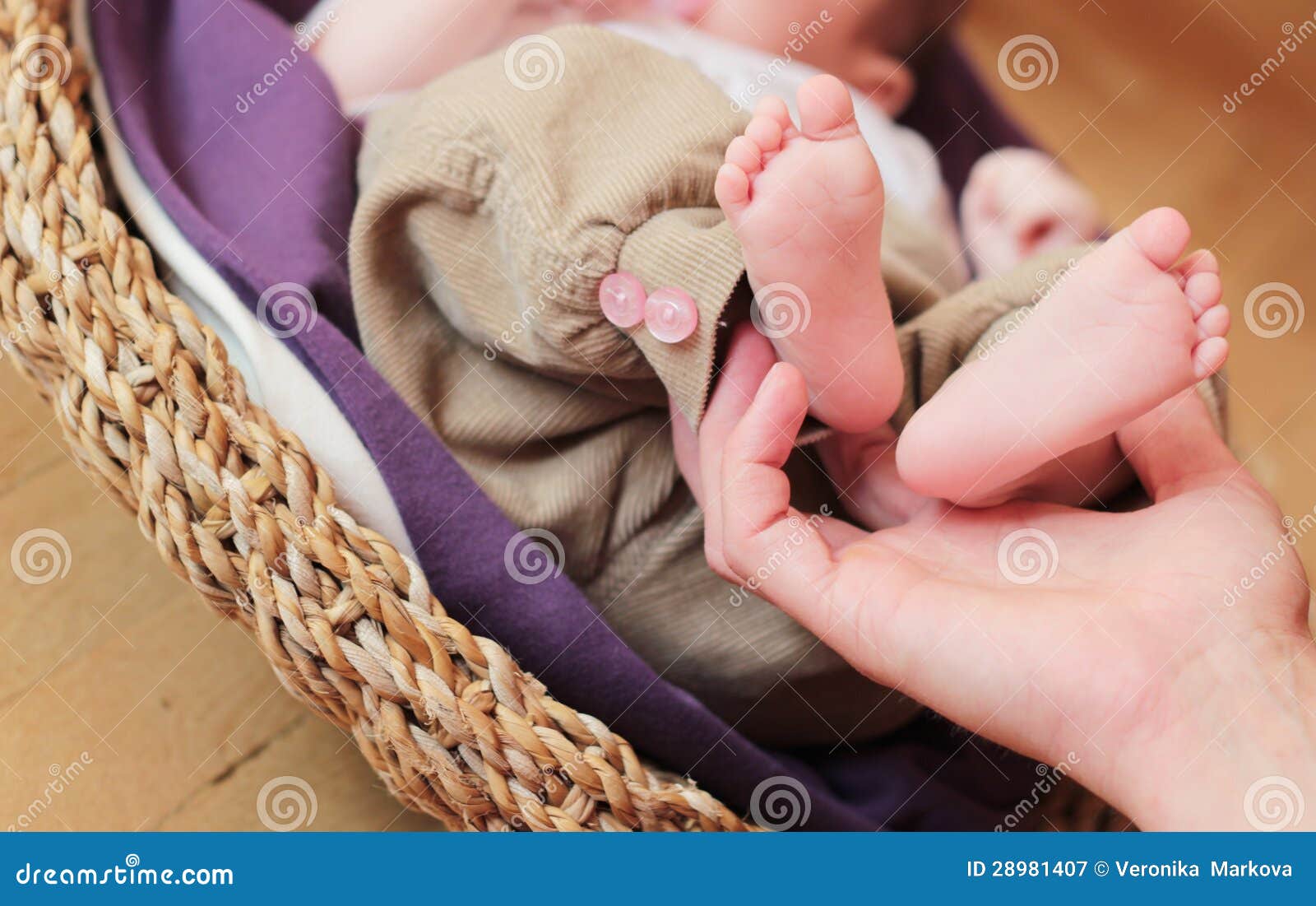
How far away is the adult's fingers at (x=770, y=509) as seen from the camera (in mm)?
542

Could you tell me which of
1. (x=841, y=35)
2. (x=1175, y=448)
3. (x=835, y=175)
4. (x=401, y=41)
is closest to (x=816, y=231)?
(x=835, y=175)

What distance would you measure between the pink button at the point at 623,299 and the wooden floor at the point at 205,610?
41 cm

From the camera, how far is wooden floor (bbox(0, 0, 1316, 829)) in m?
0.71

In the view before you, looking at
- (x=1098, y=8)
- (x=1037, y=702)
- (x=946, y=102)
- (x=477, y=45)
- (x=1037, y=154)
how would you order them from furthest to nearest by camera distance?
(x=1098, y=8), (x=946, y=102), (x=1037, y=154), (x=477, y=45), (x=1037, y=702)

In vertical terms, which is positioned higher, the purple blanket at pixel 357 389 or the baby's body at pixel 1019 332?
the baby's body at pixel 1019 332

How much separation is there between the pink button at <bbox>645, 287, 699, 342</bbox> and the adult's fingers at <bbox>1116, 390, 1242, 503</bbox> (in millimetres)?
276

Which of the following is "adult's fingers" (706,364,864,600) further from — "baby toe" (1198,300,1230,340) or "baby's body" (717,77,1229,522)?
"baby toe" (1198,300,1230,340)

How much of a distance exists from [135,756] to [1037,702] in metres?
0.60

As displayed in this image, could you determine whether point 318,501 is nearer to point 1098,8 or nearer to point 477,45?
point 477,45

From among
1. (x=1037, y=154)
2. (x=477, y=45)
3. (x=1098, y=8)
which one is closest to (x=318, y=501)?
(x=477, y=45)

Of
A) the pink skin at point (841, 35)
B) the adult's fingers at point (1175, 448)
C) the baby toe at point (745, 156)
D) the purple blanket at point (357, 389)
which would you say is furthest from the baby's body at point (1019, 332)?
the pink skin at point (841, 35)

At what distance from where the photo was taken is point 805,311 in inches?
21.0

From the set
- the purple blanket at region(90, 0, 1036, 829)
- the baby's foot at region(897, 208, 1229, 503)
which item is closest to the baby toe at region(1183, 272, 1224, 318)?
the baby's foot at region(897, 208, 1229, 503)

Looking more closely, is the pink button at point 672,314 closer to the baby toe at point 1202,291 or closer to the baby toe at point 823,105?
the baby toe at point 823,105
